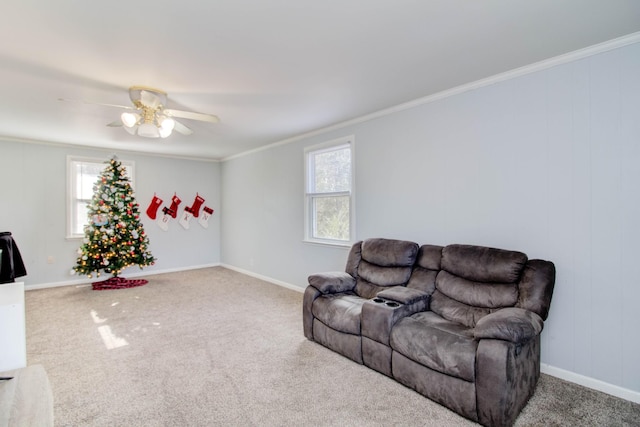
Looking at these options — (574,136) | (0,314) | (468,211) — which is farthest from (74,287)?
(574,136)

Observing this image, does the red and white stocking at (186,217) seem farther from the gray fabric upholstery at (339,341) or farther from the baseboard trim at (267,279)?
the gray fabric upholstery at (339,341)

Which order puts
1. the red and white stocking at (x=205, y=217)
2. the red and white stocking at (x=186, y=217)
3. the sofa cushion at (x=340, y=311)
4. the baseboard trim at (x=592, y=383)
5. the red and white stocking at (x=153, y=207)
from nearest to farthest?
1. the baseboard trim at (x=592, y=383)
2. the sofa cushion at (x=340, y=311)
3. the red and white stocking at (x=153, y=207)
4. the red and white stocking at (x=186, y=217)
5. the red and white stocking at (x=205, y=217)

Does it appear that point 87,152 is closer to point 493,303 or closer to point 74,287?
point 74,287

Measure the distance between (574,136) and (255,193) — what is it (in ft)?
16.1

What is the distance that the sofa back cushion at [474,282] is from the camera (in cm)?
246

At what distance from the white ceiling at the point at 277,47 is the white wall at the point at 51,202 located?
2.00 metres

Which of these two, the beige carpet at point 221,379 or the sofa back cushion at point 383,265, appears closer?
the beige carpet at point 221,379

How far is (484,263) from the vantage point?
8.55ft

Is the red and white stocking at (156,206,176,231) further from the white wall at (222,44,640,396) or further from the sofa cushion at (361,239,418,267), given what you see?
the sofa cushion at (361,239,418,267)

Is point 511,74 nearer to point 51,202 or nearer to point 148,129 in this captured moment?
point 148,129

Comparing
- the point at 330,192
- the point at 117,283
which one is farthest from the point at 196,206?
the point at 330,192

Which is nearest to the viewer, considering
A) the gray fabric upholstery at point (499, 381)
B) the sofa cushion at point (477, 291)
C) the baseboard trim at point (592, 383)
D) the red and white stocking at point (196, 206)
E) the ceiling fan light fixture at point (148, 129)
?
the gray fabric upholstery at point (499, 381)

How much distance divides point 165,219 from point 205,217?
0.84m

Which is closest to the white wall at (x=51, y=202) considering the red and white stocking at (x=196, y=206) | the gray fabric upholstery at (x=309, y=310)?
the red and white stocking at (x=196, y=206)
